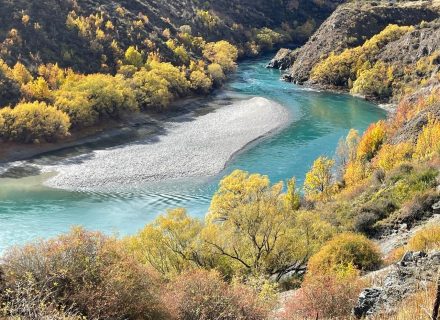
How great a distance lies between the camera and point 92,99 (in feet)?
273

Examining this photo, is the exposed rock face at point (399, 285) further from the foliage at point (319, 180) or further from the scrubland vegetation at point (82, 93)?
the scrubland vegetation at point (82, 93)

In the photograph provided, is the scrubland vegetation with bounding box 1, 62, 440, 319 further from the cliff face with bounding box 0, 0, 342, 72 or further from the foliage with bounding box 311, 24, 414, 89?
the cliff face with bounding box 0, 0, 342, 72

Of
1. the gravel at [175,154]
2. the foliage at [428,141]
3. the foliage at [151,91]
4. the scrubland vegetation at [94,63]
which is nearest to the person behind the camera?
the foliage at [428,141]

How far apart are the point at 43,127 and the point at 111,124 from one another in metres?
13.1

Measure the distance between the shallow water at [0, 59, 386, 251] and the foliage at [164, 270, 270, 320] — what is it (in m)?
16.1

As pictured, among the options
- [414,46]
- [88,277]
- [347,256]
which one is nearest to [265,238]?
[347,256]

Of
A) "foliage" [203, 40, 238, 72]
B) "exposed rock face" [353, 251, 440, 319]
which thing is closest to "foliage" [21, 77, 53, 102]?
"foliage" [203, 40, 238, 72]

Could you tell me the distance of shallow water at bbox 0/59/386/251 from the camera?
161 feet

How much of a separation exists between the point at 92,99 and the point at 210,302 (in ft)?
222

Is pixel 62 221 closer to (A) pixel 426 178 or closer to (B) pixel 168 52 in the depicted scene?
(A) pixel 426 178

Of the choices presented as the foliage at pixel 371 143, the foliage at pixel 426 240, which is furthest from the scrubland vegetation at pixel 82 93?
the foliage at pixel 426 240

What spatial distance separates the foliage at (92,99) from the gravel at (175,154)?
27.9 ft

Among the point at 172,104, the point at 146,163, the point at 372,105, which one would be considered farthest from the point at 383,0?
the point at 146,163

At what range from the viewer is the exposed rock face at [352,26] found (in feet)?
428
